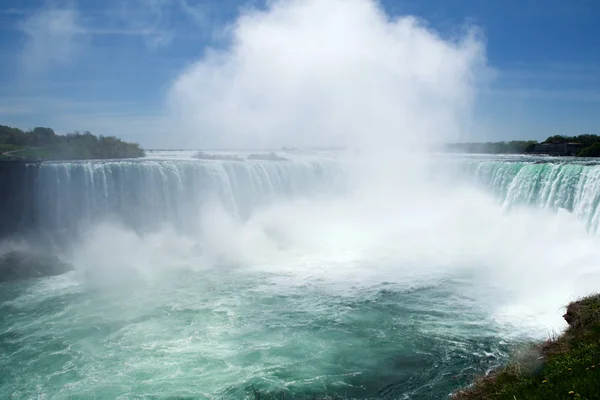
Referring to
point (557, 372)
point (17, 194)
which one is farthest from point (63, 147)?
point (557, 372)

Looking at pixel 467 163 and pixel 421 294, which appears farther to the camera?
pixel 467 163

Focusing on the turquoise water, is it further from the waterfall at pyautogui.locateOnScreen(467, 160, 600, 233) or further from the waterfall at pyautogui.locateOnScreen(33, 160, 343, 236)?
the waterfall at pyautogui.locateOnScreen(467, 160, 600, 233)

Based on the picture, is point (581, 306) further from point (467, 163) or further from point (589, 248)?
point (467, 163)

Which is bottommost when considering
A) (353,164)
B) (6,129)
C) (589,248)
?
(589,248)

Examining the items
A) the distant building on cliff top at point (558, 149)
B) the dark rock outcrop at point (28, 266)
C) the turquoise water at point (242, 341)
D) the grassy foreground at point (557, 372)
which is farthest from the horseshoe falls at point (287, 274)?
the distant building on cliff top at point (558, 149)

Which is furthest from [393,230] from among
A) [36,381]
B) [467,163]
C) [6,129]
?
[6,129]

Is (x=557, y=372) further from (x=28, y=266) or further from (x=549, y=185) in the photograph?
(x=28, y=266)
